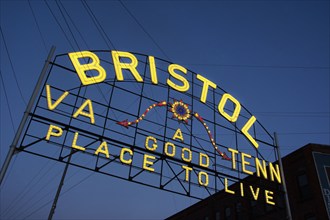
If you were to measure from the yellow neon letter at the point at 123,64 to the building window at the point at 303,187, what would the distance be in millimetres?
16585

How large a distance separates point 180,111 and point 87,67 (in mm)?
5517

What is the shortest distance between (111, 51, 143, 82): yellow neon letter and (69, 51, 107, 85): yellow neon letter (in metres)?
0.82

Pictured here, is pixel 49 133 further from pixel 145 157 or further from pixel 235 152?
pixel 235 152

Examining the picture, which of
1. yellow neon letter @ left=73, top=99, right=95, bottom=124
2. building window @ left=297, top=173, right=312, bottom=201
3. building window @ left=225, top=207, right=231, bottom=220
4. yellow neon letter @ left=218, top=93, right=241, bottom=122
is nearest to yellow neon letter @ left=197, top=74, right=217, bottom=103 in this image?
yellow neon letter @ left=218, top=93, right=241, bottom=122

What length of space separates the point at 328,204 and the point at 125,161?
16.6 metres

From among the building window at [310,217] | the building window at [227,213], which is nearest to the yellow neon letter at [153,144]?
the building window at [310,217]

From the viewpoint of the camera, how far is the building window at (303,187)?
25.2 metres

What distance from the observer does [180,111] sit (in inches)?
710

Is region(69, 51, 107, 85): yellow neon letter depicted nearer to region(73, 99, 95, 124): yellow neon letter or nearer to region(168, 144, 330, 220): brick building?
region(73, 99, 95, 124): yellow neon letter

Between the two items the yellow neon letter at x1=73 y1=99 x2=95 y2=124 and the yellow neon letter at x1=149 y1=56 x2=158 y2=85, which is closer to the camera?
the yellow neon letter at x1=73 y1=99 x2=95 y2=124

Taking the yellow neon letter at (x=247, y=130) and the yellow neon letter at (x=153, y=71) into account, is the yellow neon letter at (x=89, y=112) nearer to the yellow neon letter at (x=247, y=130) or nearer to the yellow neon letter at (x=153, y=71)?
the yellow neon letter at (x=153, y=71)

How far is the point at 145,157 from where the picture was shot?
14.6 metres

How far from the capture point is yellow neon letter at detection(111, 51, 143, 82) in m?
16.8

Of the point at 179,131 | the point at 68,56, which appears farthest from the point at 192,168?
the point at 68,56
